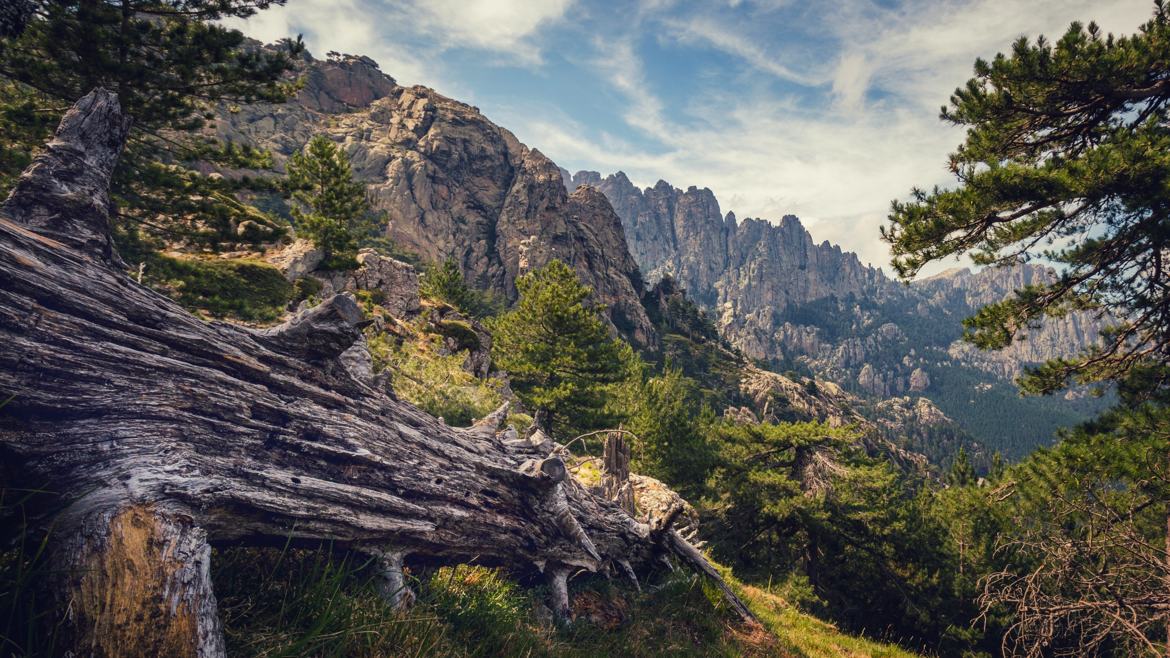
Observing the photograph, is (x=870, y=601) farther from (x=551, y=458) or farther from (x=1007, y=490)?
(x=551, y=458)

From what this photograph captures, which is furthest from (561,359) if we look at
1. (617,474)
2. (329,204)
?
(329,204)

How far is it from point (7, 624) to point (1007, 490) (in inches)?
571

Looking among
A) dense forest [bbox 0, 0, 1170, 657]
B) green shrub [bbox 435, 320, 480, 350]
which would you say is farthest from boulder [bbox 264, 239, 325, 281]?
green shrub [bbox 435, 320, 480, 350]

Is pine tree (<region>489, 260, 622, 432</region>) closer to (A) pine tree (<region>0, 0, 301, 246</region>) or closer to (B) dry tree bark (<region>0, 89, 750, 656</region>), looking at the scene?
(A) pine tree (<region>0, 0, 301, 246</region>)

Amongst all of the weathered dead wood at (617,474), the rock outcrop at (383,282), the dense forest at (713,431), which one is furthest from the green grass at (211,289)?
the weathered dead wood at (617,474)

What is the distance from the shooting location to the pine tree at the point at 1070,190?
254 inches

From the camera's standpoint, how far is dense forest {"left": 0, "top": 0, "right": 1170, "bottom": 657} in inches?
129

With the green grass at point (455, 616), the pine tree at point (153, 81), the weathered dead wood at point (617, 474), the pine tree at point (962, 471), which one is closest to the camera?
the green grass at point (455, 616)

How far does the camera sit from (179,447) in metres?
3.04

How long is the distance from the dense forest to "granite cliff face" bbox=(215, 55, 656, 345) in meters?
79.0

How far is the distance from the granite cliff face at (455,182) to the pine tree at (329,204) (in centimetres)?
6721

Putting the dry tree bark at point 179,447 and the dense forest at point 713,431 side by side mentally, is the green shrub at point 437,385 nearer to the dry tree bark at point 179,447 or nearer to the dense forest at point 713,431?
the dense forest at point 713,431

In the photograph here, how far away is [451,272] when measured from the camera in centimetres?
5012

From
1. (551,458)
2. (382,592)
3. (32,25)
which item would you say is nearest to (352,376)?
(382,592)
